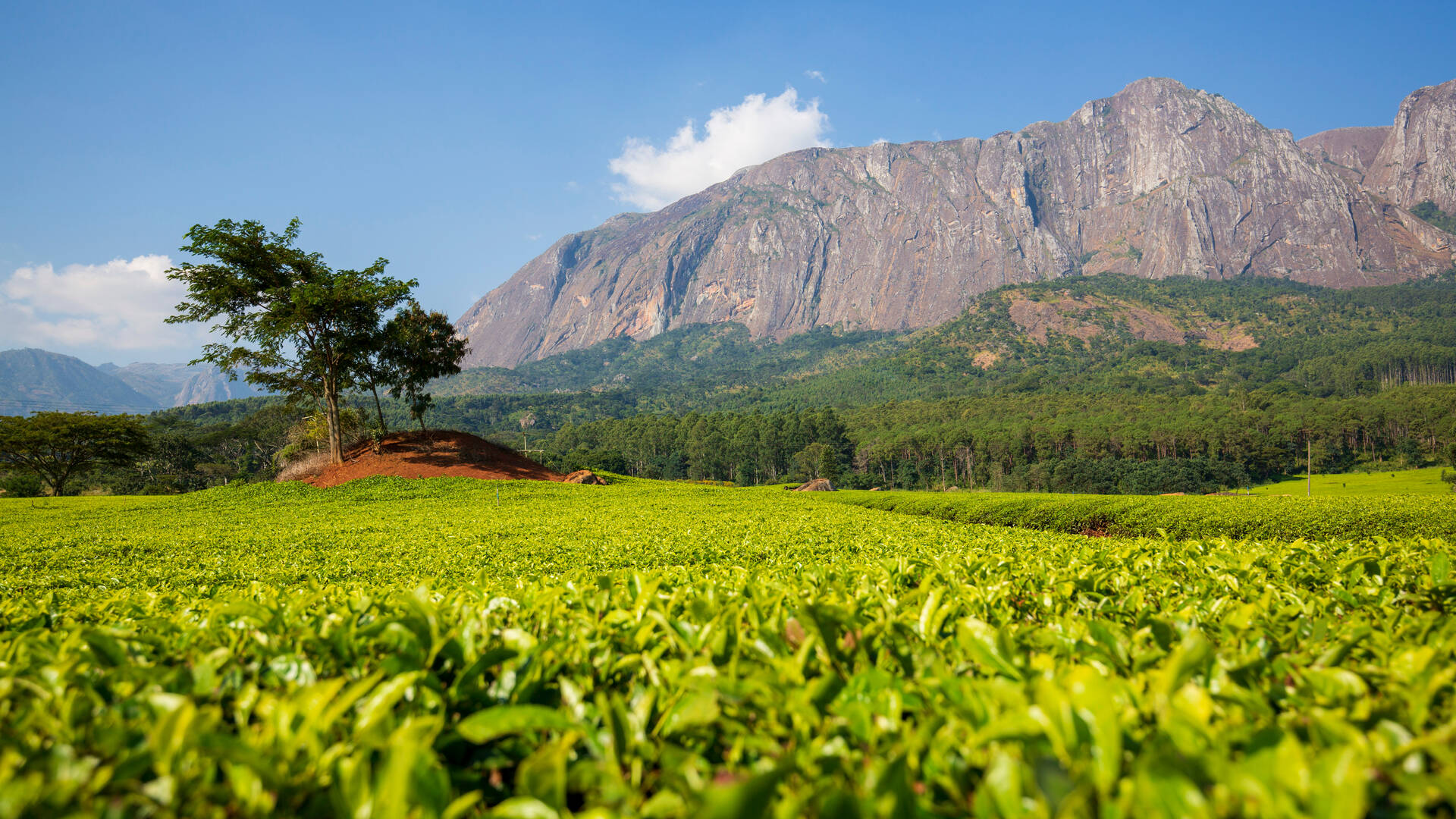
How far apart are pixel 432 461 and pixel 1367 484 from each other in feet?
246

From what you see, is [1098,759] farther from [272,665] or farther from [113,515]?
[113,515]

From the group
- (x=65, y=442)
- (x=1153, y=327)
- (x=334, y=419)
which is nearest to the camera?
(x=334, y=419)

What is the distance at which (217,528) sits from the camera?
13172 mm

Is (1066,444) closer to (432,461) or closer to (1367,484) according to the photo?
(1367,484)

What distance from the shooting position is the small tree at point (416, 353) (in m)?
25.7

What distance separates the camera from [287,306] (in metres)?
21.5

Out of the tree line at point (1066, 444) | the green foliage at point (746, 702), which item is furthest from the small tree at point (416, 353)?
the tree line at point (1066, 444)

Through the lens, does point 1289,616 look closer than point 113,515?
Yes

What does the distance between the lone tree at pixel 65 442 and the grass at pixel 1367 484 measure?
2855 inches

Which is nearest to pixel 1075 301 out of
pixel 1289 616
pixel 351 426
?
pixel 351 426

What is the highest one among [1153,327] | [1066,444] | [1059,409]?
[1153,327]

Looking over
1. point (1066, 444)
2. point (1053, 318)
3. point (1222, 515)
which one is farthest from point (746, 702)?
point (1053, 318)

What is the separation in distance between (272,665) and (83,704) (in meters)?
0.31

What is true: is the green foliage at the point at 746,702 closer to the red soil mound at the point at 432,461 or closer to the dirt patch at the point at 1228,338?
the red soil mound at the point at 432,461
